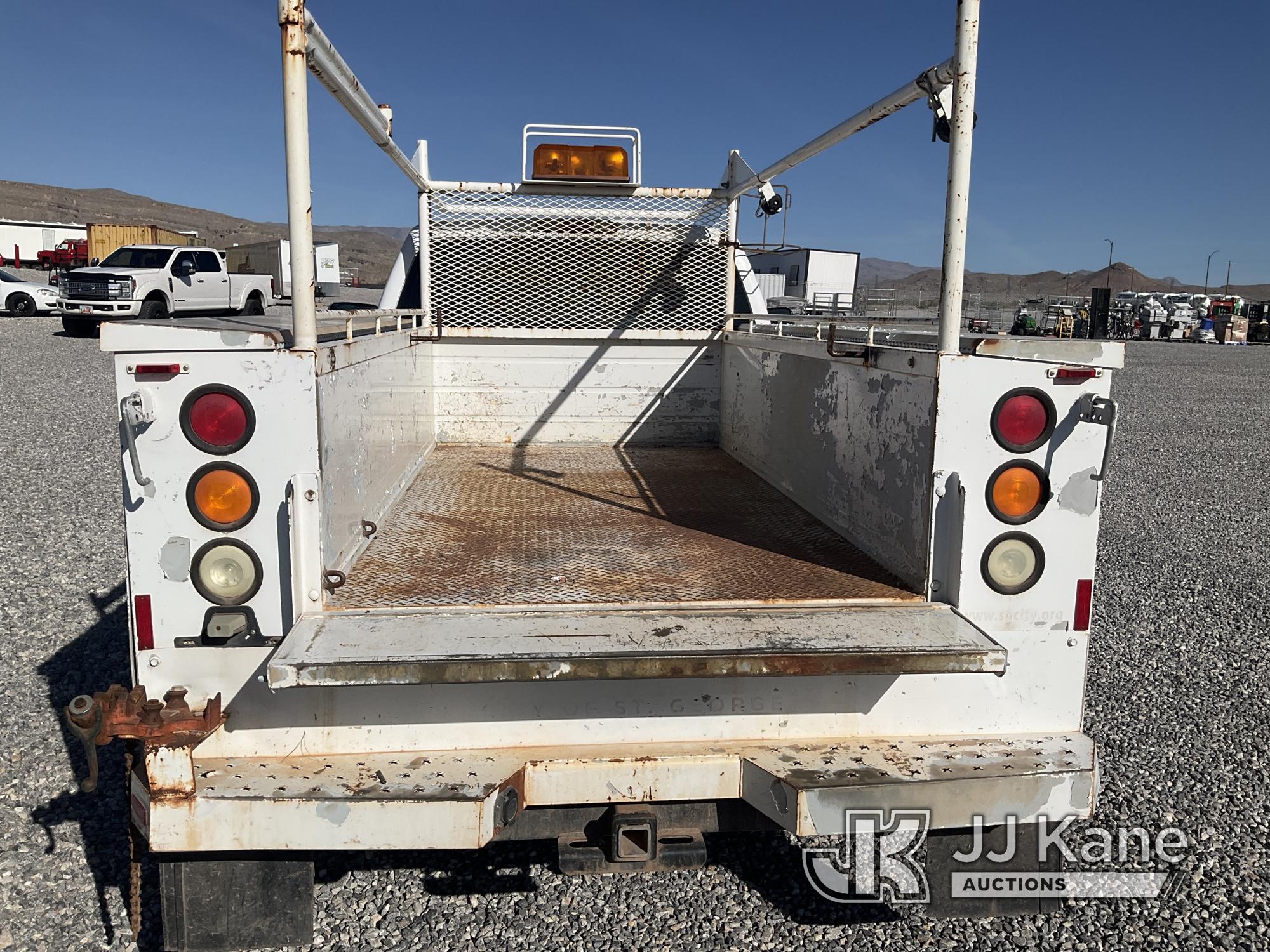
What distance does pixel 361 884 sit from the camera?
2.96 metres

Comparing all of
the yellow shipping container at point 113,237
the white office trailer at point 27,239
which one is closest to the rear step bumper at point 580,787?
the yellow shipping container at point 113,237

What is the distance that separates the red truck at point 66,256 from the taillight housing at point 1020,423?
5050 centimetres

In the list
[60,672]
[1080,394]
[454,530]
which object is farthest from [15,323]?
[1080,394]

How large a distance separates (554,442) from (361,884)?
3111 millimetres

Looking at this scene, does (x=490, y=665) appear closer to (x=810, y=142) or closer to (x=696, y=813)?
(x=696, y=813)

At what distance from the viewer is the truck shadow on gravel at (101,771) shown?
9.92 feet

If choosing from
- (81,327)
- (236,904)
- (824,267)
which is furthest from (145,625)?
(824,267)

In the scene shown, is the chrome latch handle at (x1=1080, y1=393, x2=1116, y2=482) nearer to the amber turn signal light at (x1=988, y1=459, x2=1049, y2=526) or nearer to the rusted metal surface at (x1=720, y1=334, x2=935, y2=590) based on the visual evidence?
the amber turn signal light at (x1=988, y1=459, x2=1049, y2=526)

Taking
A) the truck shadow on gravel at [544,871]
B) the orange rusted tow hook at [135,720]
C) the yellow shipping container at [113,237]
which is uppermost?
the yellow shipping container at [113,237]

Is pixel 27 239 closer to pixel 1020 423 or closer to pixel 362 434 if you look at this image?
pixel 362 434

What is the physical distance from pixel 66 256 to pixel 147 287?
3073 cm

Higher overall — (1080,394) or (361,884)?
(1080,394)

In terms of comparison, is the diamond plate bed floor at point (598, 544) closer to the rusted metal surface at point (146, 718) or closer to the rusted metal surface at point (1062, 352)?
the rusted metal surface at point (146, 718)

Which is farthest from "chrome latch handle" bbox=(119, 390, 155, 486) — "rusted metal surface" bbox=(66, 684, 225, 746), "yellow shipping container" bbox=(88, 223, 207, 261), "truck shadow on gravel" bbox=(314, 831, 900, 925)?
"yellow shipping container" bbox=(88, 223, 207, 261)
